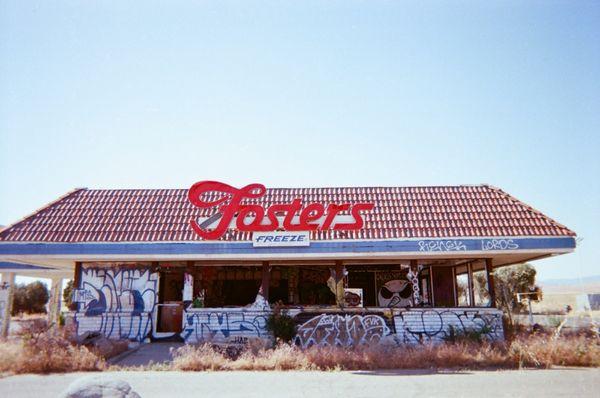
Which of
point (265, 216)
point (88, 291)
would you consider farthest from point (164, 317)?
point (265, 216)

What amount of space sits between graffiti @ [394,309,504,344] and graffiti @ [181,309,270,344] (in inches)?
186

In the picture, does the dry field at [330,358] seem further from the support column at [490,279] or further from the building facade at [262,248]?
the support column at [490,279]

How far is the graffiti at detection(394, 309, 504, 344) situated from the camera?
15.2m

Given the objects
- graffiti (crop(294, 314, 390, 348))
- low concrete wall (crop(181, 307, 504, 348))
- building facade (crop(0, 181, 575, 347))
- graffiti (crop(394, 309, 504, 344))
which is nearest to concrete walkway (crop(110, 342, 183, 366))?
building facade (crop(0, 181, 575, 347))

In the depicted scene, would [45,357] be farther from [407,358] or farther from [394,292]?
[394,292]

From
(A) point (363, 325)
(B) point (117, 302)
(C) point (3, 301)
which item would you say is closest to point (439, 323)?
(A) point (363, 325)

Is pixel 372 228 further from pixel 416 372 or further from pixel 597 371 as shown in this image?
pixel 597 371

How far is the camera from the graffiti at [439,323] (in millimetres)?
15164

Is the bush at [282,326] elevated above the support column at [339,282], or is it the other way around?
the support column at [339,282]

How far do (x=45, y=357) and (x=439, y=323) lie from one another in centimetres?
1206

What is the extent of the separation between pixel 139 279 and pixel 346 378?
946cm

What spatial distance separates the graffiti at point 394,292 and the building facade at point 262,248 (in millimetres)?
4296

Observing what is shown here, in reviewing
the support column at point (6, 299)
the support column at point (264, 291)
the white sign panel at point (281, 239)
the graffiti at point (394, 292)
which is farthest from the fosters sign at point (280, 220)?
the support column at point (6, 299)

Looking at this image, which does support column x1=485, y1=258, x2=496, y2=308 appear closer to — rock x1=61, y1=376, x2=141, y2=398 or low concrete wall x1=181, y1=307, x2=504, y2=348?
low concrete wall x1=181, y1=307, x2=504, y2=348
